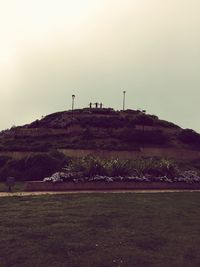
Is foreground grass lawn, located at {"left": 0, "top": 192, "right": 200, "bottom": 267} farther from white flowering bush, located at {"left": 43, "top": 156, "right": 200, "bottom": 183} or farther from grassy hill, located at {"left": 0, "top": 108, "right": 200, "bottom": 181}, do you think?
grassy hill, located at {"left": 0, "top": 108, "right": 200, "bottom": 181}

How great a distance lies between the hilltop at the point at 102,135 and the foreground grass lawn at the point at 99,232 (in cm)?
2551

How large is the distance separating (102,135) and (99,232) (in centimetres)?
3613

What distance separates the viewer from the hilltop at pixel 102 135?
4131 cm

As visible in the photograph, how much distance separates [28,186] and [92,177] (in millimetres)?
2788

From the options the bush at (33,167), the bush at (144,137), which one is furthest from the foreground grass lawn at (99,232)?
the bush at (144,137)

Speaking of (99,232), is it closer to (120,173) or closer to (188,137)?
(120,173)

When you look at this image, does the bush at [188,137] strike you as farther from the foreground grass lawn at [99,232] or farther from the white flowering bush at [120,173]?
the foreground grass lawn at [99,232]

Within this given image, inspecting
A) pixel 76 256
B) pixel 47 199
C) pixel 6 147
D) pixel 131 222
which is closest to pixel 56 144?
pixel 6 147

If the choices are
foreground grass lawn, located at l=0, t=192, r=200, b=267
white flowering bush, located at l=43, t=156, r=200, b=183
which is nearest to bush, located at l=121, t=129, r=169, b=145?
white flowering bush, located at l=43, t=156, r=200, b=183

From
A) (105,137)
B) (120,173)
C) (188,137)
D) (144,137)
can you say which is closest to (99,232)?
(120,173)

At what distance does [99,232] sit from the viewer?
9492mm

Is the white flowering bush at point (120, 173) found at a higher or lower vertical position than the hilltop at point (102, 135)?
lower

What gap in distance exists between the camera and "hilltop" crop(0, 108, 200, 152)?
41.3 m

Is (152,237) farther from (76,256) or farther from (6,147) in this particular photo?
(6,147)
